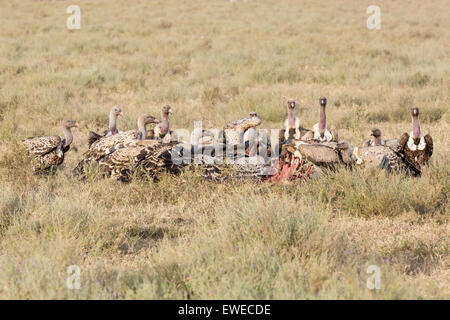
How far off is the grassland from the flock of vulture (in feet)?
0.80

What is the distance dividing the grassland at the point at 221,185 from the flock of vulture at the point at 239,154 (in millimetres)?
244

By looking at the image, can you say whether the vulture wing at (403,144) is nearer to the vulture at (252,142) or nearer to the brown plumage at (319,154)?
the brown plumage at (319,154)

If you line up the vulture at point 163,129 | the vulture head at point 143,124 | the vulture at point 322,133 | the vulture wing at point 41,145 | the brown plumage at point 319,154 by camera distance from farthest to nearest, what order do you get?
the vulture at point 163,129
the vulture head at point 143,124
the vulture at point 322,133
the vulture wing at point 41,145
the brown plumage at point 319,154

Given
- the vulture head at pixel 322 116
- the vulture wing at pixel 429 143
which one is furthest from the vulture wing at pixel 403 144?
the vulture head at pixel 322 116

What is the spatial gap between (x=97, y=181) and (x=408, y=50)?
579 inches

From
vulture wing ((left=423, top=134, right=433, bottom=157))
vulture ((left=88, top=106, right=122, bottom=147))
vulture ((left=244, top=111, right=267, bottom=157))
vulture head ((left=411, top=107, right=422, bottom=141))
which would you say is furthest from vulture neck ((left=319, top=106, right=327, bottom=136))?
vulture ((left=88, top=106, right=122, bottom=147))

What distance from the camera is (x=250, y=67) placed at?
1541 centimetres

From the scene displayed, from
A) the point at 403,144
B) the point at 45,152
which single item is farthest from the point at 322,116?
the point at 45,152

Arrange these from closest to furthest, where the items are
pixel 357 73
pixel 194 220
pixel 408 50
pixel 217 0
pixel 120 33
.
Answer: pixel 194 220, pixel 357 73, pixel 408 50, pixel 120 33, pixel 217 0

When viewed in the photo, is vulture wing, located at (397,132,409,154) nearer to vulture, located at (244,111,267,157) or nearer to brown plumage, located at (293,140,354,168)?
brown plumage, located at (293,140,354,168)

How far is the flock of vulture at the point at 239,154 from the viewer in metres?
6.33

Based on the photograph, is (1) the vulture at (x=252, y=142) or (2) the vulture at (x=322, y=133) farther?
(2) the vulture at (x=322, y=133)

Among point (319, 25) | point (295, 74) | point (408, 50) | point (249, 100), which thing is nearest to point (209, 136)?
point (249, 100)
